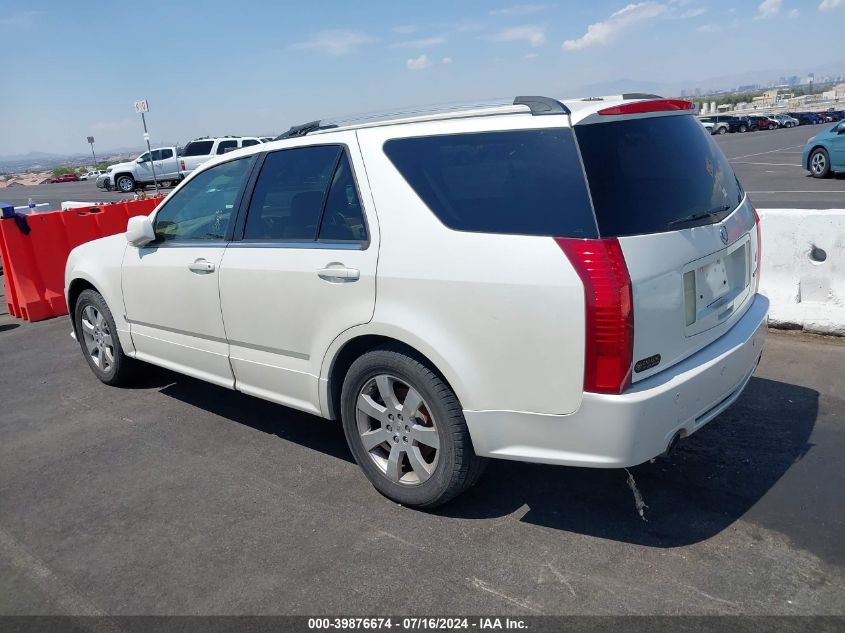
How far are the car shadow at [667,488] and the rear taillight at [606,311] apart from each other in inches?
35.6

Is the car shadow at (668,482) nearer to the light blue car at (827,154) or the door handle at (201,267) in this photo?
the door handle at (201,267)

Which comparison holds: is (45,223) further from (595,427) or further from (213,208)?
(595,427)

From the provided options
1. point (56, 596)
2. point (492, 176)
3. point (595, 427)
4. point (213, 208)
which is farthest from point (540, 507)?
point (213, 208)

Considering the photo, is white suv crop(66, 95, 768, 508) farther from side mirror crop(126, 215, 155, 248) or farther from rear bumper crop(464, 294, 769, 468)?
side mirror crop(126, 215, 155, 248)

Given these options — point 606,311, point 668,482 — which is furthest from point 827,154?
point 606,311

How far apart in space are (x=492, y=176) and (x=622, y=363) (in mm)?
999

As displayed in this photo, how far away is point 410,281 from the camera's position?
3289 mm

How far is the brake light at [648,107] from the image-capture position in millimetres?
3112

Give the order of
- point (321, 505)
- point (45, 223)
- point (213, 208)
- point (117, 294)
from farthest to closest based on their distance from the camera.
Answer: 1. point (45, 223)
2. point (117, 294)
3. point (213, 208)
4. point (321, 505)

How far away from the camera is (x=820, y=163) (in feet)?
61.9

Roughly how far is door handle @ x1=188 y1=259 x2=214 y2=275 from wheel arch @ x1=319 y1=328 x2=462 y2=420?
1094 millimetres

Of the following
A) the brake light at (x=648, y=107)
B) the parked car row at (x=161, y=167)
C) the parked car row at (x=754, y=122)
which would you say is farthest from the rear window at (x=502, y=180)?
the parked car row at (x=754, y=122)

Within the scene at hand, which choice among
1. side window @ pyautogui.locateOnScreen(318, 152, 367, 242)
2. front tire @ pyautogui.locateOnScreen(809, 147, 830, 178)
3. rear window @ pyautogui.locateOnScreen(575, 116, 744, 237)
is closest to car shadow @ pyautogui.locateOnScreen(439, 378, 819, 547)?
rear window @ pyautogui.locateOnScreen(575, 116, 744, 237)

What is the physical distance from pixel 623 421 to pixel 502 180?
3.77 ft
